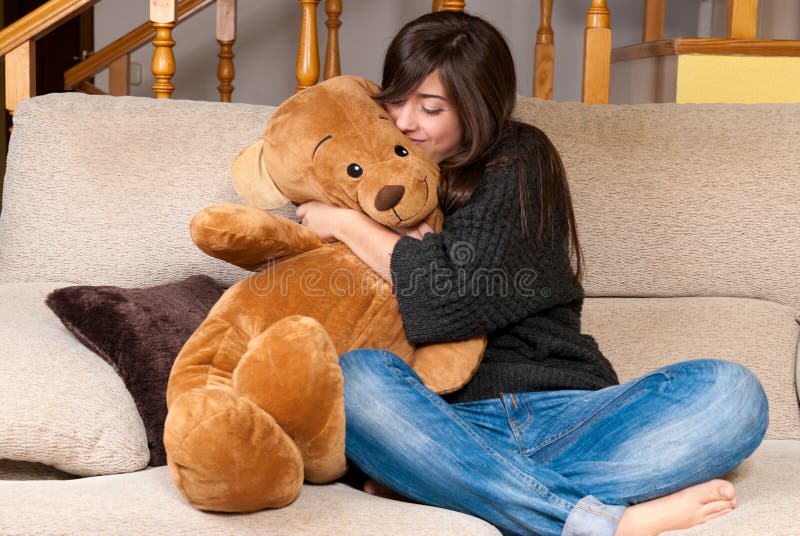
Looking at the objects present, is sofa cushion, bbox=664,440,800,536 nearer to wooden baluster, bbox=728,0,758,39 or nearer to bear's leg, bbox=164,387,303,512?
bear's leg, bbox=164,387,303,512

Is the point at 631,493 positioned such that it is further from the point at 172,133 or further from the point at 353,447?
the point at 172,133

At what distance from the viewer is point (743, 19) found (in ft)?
8.07

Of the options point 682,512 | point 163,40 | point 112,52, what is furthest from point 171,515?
point 112,52

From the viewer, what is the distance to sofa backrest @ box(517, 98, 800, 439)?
160 centimetres

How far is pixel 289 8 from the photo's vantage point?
363 cm

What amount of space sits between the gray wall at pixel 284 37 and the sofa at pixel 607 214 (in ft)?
6.44

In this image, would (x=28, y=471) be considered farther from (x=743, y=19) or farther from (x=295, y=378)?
(x=743, y=19)

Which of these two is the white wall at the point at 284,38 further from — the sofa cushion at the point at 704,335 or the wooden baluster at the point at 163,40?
the sofa cushion at the point at 704,335

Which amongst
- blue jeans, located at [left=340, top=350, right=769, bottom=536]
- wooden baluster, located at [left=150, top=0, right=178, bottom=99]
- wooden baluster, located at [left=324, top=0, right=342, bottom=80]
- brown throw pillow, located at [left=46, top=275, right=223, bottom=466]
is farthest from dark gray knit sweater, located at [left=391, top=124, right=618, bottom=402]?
wooden baluster, located at [left=324, top=0, right=342, bottom=80]

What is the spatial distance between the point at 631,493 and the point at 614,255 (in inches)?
23.8

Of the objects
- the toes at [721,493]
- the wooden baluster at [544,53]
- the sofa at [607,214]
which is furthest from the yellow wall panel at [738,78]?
the toes at [721,493]

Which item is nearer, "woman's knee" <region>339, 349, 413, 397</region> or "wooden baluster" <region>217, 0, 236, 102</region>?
"woman's knee" <region>339, 349, 413, 397</region>

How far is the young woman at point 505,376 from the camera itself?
1112 mm

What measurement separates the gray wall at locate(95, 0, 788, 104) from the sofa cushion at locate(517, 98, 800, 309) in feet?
6.47
